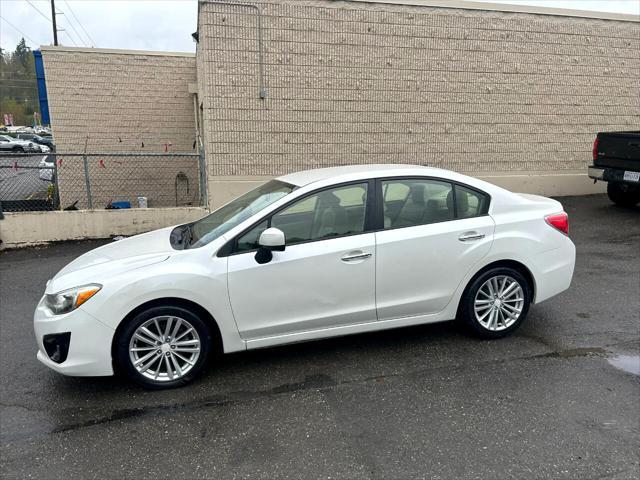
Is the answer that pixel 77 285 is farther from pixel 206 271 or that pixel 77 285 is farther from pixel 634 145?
pixel 634 145

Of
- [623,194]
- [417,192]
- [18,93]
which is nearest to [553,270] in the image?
[417,192]

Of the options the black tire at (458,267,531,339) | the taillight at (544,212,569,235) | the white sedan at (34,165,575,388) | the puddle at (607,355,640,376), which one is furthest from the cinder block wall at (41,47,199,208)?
the puddle at (607,355,640,376)

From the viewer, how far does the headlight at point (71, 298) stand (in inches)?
136

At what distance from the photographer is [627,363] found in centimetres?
401

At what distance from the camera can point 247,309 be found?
373 cm

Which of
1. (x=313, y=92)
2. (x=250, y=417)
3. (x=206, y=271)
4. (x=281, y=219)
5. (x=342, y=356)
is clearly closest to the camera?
(x=250, y=417)

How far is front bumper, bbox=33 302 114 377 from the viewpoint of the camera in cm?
344

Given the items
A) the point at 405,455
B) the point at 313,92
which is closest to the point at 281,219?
the point at 405,455

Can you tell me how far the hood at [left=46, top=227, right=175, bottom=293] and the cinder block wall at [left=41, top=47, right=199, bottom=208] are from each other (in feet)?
33.4

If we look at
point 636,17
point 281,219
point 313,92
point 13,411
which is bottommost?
point 13,411

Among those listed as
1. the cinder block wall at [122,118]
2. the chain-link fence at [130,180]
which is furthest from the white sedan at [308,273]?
the cinder block wall at [122,118]

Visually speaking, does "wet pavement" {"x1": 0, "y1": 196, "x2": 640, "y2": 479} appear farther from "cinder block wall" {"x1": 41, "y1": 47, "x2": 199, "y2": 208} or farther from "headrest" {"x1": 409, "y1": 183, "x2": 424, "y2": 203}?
"cinder block wall" {"x1": 41, "y1": 47, "x2": 199, "y2": 208}

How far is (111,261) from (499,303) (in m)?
3.21

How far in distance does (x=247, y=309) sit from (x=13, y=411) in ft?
5.68
